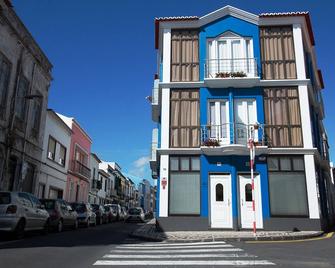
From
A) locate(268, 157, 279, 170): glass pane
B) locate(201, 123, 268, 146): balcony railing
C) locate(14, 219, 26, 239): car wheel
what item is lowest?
locate(14, 219, 26, 239): car wheel

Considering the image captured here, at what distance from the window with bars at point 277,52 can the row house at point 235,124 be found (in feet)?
0.16

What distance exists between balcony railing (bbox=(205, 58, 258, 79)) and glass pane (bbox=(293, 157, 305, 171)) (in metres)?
4.55

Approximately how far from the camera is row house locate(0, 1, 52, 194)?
63.8 feet

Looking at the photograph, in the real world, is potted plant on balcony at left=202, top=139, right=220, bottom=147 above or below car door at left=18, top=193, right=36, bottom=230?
above

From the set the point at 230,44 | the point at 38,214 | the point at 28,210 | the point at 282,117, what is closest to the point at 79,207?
the point at 38,214

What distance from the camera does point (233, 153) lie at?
722 inches

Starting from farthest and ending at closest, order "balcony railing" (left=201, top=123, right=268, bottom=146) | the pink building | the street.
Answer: the pink building
"balcony railing" (left=201, top=123, right=268, bottom=146)
the street

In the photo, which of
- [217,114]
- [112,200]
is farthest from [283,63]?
[112,200]

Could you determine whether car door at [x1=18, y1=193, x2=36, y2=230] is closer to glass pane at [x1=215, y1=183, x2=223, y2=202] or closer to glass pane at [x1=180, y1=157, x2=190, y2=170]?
glass pane at [x1=180, y1=157, x2=190, y2=170]

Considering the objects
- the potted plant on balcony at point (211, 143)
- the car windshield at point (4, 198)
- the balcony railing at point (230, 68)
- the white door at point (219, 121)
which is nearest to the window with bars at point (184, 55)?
the balcony railing at point (230, 68)

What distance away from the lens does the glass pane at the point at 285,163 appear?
721 inches

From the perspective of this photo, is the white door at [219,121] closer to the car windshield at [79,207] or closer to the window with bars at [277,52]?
the window with bars at [277,52]

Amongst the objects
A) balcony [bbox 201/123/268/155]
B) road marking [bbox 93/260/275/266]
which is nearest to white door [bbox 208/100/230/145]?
balcony [bbox 201/123/268/155]

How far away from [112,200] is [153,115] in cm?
4119
